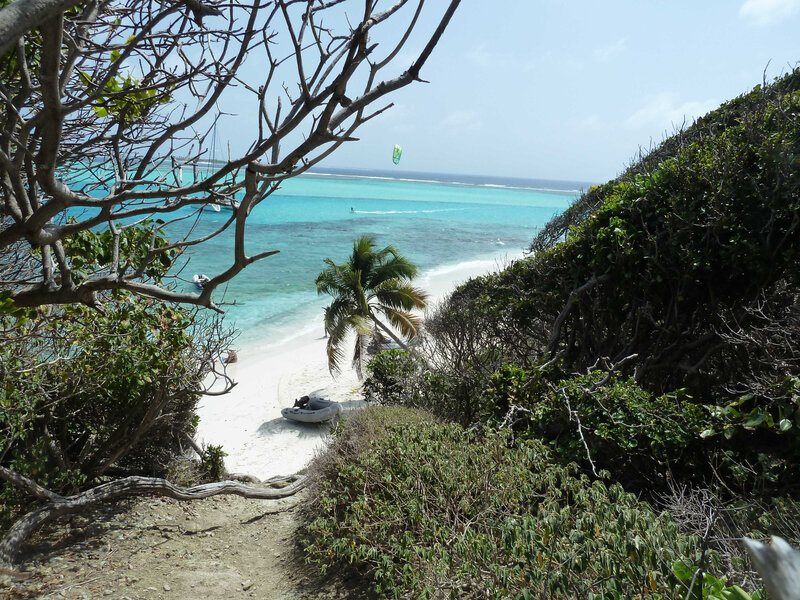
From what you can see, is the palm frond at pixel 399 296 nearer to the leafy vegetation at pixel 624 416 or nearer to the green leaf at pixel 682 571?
the leafy vegetation at pixel 624 416

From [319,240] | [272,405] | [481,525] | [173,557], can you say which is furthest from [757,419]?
Result: [319,240]

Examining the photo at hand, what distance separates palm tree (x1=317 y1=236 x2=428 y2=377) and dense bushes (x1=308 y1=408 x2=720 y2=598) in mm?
12072

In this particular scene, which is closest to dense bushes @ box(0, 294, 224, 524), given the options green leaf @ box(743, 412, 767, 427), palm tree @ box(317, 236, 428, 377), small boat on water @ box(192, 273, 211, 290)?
small boat on water @ box(192, 273, 211, 290)

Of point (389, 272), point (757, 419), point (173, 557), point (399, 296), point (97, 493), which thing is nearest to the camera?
point (757, 419)

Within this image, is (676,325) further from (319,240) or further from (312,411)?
(319,240)

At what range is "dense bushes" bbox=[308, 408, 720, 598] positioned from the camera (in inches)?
120

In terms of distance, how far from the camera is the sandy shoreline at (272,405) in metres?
14.7

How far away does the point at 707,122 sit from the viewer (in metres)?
10.1

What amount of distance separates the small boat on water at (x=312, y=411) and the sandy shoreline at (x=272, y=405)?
26 cm

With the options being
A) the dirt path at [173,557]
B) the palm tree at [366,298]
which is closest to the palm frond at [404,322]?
the palm tree at [366,298]

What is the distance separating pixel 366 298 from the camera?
19562mm

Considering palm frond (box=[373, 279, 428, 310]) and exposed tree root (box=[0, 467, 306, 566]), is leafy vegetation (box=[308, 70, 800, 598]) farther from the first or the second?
palm frond (box=[373, 279, 428, 310])

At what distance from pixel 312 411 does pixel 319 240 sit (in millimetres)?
45407

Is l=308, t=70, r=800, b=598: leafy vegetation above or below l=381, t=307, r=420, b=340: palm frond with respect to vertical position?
above
